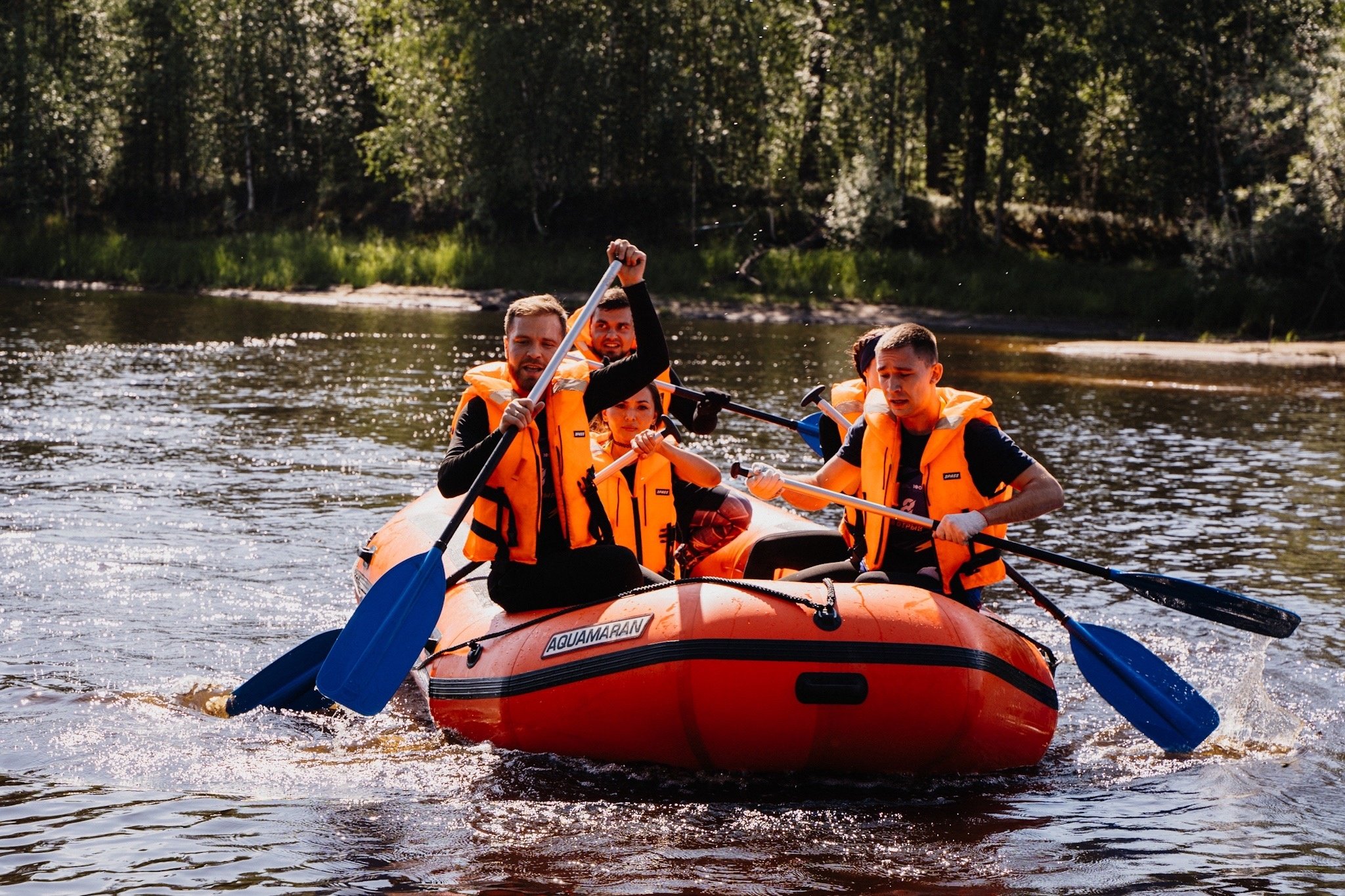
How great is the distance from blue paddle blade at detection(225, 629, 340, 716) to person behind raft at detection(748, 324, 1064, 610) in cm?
162

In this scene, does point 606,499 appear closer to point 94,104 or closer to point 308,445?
point 308,445

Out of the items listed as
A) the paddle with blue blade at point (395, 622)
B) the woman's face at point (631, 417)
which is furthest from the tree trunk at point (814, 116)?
the paddle with blue blade at point (395, 622)

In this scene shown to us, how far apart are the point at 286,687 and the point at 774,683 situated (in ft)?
5.97

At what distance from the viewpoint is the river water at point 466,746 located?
3717mm

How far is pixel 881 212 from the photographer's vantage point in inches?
902

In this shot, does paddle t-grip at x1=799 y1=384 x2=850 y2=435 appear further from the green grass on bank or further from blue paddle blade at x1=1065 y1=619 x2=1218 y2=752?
the green grass on bank

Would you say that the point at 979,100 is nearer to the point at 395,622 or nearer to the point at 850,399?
the point at 850,399

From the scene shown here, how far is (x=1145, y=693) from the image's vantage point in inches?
181

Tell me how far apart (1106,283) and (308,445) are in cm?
1464

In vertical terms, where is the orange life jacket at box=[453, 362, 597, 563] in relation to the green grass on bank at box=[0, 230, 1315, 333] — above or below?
below

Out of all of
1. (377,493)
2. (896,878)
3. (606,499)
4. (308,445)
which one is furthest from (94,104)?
(896,878)

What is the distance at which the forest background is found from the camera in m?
20.8

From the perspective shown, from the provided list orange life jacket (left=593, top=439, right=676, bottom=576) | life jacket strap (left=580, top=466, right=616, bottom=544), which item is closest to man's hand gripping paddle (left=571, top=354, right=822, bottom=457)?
orange life jacket (left=593, top=439, right=676, bottom=576)

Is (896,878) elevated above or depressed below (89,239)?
below
